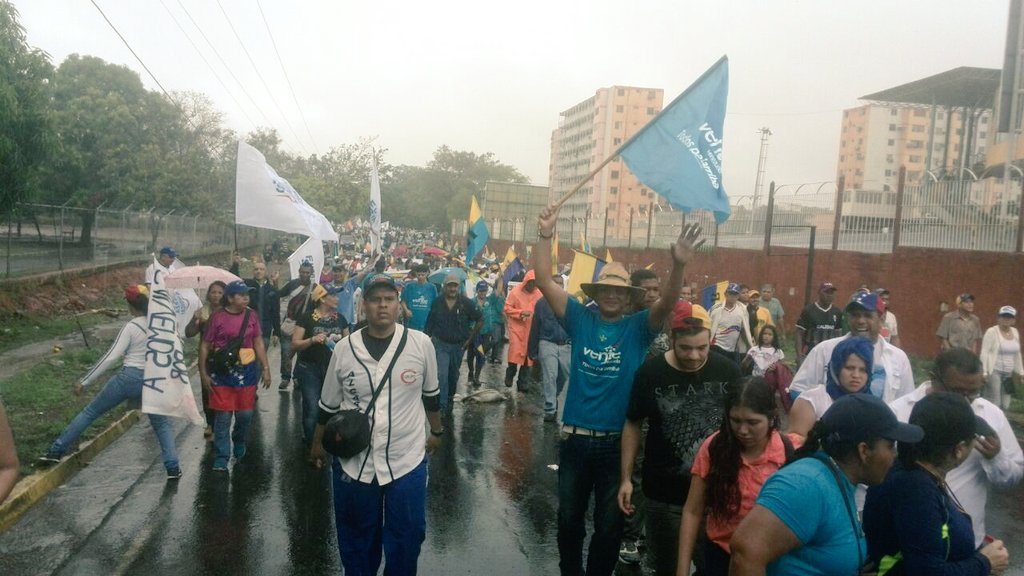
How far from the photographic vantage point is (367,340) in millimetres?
4520

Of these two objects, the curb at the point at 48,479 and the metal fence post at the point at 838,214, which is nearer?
the curb at the point at 48,479

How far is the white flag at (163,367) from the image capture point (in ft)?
23.3

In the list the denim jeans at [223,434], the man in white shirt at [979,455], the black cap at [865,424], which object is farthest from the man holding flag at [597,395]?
the denim jeans at [223,434]

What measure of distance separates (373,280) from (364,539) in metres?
1.37

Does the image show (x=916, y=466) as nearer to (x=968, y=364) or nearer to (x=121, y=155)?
(x=968, y=364)

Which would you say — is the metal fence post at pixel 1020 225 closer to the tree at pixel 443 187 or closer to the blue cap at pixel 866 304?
the blue cap at pixel 866 304

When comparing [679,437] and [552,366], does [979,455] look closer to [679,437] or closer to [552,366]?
[679,437]

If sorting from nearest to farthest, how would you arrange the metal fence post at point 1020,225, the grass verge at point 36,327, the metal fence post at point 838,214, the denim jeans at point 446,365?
the denim jeans at point 446,365, the grass verge at point 36,327, the metal fence post at point 1020,225, the metal fence post at point 838,214

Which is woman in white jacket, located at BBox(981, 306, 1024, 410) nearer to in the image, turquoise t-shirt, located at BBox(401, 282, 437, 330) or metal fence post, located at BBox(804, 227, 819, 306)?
turquoise t-shirt, located at BBox(401, 282, 437, 330)

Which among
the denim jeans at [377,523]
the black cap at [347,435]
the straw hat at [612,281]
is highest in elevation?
the straw hat at [612,281]

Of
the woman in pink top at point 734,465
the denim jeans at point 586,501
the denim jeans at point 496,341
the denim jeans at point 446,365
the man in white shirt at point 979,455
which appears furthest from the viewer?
the denim jeans at point 496,341

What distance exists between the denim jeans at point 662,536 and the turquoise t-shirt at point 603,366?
1013mm

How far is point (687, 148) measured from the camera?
6078mm

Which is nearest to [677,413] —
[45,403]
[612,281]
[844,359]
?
[612,281]
